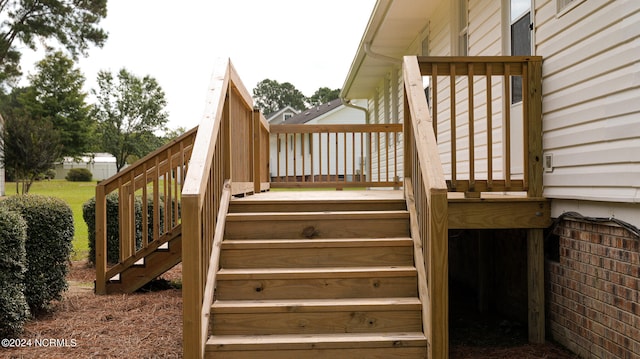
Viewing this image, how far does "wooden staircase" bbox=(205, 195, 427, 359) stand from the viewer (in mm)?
3170

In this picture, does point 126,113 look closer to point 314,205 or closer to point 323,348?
point 314,205

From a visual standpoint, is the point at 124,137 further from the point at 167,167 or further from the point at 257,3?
the point at 167,167

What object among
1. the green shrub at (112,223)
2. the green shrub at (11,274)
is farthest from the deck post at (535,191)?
the green shrub at (112,223)

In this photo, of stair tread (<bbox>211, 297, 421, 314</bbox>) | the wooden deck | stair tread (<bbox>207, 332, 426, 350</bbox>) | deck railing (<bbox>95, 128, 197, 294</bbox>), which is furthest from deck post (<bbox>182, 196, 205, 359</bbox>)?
deck railing (<bbox>95, 128, 197, 294</bbox>)

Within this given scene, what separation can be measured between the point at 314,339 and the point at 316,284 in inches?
17.5

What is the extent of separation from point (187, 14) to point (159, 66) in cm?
632

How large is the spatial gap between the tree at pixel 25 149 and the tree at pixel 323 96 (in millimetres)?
36987

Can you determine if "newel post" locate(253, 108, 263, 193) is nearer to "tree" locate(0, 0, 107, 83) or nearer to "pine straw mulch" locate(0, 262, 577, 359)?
"pine straw mulch" locate(0, 262, 577, 359)

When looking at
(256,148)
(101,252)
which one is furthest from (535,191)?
(101,252)

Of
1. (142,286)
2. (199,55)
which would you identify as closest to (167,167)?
(142,286)

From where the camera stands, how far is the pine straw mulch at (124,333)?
3.62 meters

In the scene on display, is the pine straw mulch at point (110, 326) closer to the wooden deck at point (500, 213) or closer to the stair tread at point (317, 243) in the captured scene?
the stair tread at point (317, 243)

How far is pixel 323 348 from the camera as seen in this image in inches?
125

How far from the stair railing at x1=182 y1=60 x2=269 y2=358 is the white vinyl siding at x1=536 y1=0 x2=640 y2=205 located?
2.42m
